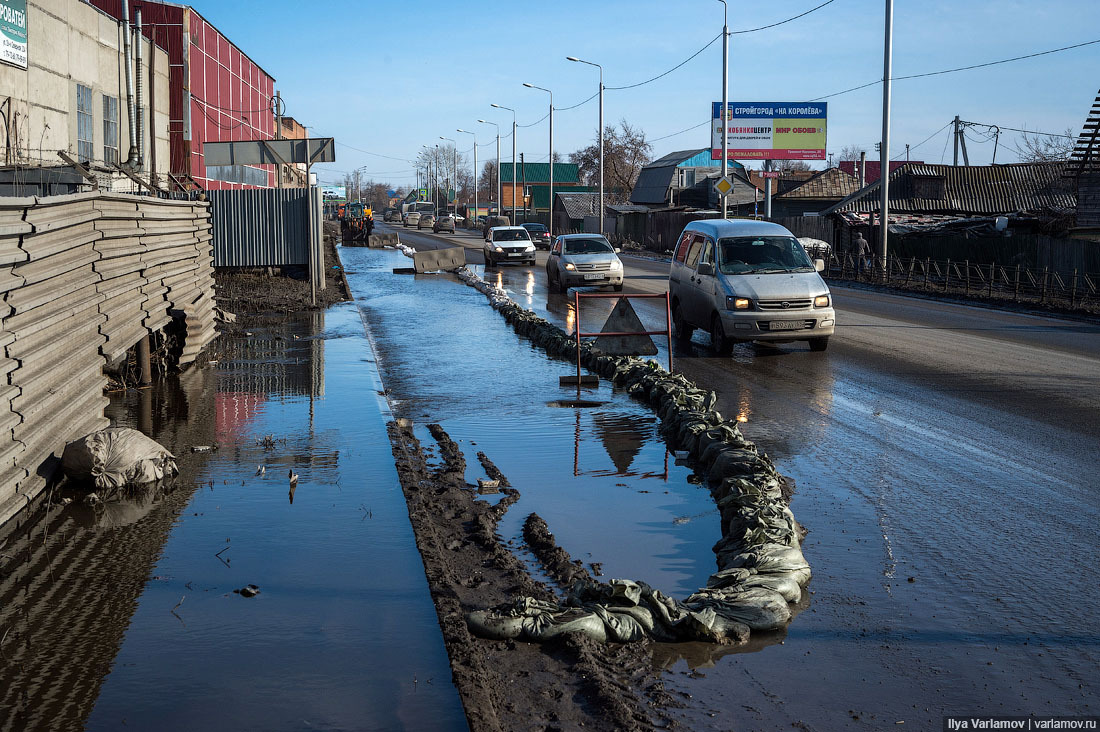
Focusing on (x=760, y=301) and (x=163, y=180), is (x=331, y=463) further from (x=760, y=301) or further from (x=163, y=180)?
(x=163, y=180)

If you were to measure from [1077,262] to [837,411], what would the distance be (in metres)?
20.3

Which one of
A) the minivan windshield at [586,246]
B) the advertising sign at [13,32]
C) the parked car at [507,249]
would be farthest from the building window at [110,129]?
the parked car at [507,249]

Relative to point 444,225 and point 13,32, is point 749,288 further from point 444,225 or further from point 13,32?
point 444,225

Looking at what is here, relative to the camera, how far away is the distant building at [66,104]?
67.9ft

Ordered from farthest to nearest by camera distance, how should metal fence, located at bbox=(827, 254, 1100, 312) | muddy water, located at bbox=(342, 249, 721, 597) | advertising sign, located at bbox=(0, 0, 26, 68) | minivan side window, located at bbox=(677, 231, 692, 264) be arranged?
metal fence, located at bbox=(827, 254, 1100, 312) → advertising sign, located at bbox=(0, 0, 26, 68) → minivan side window, located at bbox=(677, 231, 692, 264) → muddy water, located at bbox=(342, 249, 721, 597)

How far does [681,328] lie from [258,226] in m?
10.9

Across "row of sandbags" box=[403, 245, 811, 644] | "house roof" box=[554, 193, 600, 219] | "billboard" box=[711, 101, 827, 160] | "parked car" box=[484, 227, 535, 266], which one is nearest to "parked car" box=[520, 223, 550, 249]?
"billboard" box=[711, 101, 827, 160]

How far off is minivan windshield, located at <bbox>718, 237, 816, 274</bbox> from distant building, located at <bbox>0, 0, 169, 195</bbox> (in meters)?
11.1

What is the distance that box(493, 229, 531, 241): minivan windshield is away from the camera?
40562mm

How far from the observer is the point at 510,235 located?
134ft

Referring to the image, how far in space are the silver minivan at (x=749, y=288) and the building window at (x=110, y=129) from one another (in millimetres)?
19192

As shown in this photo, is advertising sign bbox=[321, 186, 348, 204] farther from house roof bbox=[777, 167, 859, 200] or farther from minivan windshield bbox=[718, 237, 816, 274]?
minivan windshield bbox=[718, 237, 816, 274]

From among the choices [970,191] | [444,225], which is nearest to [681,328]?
[970,191]

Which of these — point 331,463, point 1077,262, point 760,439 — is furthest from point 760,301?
point 1077,262
